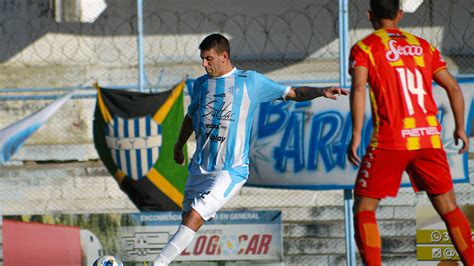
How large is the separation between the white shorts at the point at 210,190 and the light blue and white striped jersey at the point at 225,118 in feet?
0.17

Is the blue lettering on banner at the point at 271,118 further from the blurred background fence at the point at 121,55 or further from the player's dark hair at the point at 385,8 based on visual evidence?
the player's dark hair at the point at 385,8

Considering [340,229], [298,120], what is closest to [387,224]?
[340,229]

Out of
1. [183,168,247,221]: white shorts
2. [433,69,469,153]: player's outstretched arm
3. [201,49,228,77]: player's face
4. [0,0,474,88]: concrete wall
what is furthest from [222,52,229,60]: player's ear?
[0,0,474,88]: concrete wall

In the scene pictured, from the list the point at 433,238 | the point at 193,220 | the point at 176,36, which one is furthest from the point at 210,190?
the point at 176,36

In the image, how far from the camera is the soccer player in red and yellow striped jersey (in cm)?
582

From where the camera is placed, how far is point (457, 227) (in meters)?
5.92

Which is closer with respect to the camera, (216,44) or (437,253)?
(216,44)

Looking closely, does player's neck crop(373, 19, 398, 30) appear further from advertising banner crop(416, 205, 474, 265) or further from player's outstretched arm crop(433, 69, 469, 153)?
advertising banner crop(416, 205, 474, 265)

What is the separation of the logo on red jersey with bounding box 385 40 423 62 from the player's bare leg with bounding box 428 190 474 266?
0.86 metres

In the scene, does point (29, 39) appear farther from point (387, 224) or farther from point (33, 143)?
point (387, 224)

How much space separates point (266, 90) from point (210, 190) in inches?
33.0

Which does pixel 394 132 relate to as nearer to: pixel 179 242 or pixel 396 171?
pixel 396 171

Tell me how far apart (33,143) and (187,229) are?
242 inches

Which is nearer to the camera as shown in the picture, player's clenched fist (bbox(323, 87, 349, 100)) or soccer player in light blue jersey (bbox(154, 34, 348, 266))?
player's clenched fist (bbox(323, 87, 349, 100))
